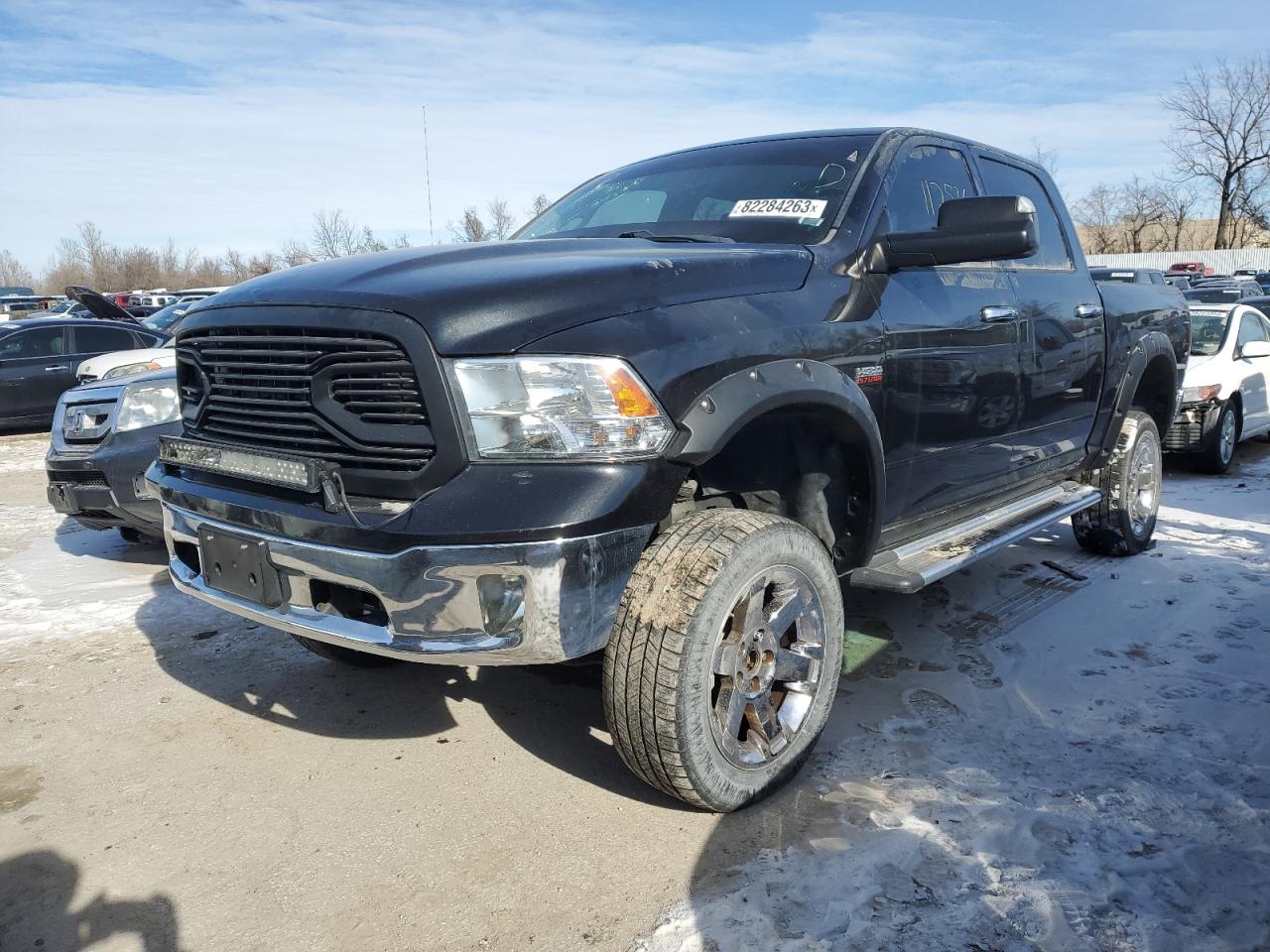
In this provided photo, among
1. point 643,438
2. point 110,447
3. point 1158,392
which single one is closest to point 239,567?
point 643,438

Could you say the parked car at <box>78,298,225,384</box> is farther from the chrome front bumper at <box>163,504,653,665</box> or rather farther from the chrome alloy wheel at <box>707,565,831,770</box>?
the chrome alloy wheel at <box>707,565,831,770</box>

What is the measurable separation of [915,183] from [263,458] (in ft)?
8.22

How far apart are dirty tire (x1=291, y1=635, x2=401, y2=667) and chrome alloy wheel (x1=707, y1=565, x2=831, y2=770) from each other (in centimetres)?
142

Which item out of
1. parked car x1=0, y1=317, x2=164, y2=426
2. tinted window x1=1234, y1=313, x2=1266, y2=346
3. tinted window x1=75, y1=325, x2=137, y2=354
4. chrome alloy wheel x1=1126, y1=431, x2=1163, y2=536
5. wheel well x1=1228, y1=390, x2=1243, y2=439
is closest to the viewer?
chrome alloy wheel x1=1126, y1=431, x2=1163, y2=536

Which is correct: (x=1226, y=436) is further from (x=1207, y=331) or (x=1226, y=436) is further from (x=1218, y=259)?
(x=1218, y=259)

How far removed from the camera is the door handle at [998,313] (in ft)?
12.1

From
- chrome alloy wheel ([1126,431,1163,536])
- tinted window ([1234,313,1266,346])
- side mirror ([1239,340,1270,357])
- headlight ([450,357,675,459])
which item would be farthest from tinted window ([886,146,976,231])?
tinted window ([1234,313,1266,346])

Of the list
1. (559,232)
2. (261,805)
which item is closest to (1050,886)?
(261,805)

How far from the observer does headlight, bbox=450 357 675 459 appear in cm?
230

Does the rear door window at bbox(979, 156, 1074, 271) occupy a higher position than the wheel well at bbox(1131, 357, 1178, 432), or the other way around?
the rear door window at bbox(979, 156, 1074, 271)

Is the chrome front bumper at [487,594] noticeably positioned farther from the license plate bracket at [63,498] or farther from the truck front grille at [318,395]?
the license plate bracket at [63,498]

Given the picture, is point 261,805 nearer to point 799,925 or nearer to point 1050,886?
point 799,925

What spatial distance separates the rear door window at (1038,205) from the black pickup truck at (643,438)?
652mm

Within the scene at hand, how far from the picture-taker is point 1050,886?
2.38m
